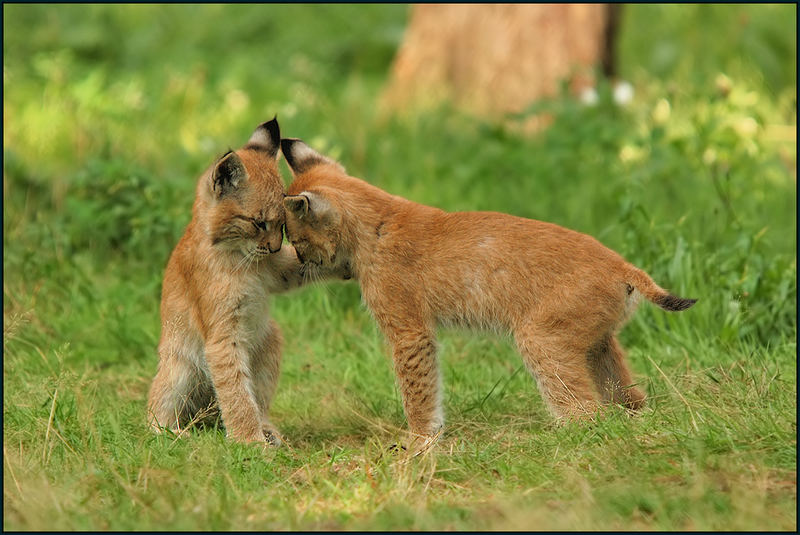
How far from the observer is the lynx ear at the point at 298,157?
630 cm

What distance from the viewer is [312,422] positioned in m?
6.23

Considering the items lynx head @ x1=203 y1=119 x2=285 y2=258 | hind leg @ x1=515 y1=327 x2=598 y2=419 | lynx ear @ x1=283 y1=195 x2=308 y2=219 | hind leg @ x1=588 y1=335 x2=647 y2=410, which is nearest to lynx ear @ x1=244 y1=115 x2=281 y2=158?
lynx head @ x1=203 y1=119 x2=285 y2=258

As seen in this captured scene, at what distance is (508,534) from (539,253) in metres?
1.93

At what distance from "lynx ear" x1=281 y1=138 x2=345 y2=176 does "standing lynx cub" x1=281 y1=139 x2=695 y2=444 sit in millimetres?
262

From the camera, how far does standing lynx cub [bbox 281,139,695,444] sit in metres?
5.30

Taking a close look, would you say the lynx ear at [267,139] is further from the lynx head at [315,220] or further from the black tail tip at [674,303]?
the black tail tip at [674,303]

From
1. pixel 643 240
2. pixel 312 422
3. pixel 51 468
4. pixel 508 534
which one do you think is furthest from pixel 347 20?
pixel 508 534

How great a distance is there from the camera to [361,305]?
19.9 feet

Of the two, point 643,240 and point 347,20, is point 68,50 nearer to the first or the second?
point 347,20

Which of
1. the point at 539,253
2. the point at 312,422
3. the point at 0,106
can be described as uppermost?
the point at 0,106

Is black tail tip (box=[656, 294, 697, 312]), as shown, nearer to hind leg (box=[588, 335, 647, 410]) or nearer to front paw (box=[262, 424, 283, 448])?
hind leg (box=[588, 335, 647, 410])

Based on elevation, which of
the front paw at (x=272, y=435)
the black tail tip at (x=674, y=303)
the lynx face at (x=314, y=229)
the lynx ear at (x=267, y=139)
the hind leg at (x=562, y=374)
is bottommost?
the front paw at (x=272, y=435)

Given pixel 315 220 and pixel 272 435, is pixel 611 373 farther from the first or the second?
pixel 272 435

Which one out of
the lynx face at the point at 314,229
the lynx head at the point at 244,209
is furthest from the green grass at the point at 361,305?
the lynx head at the point at 244,209
